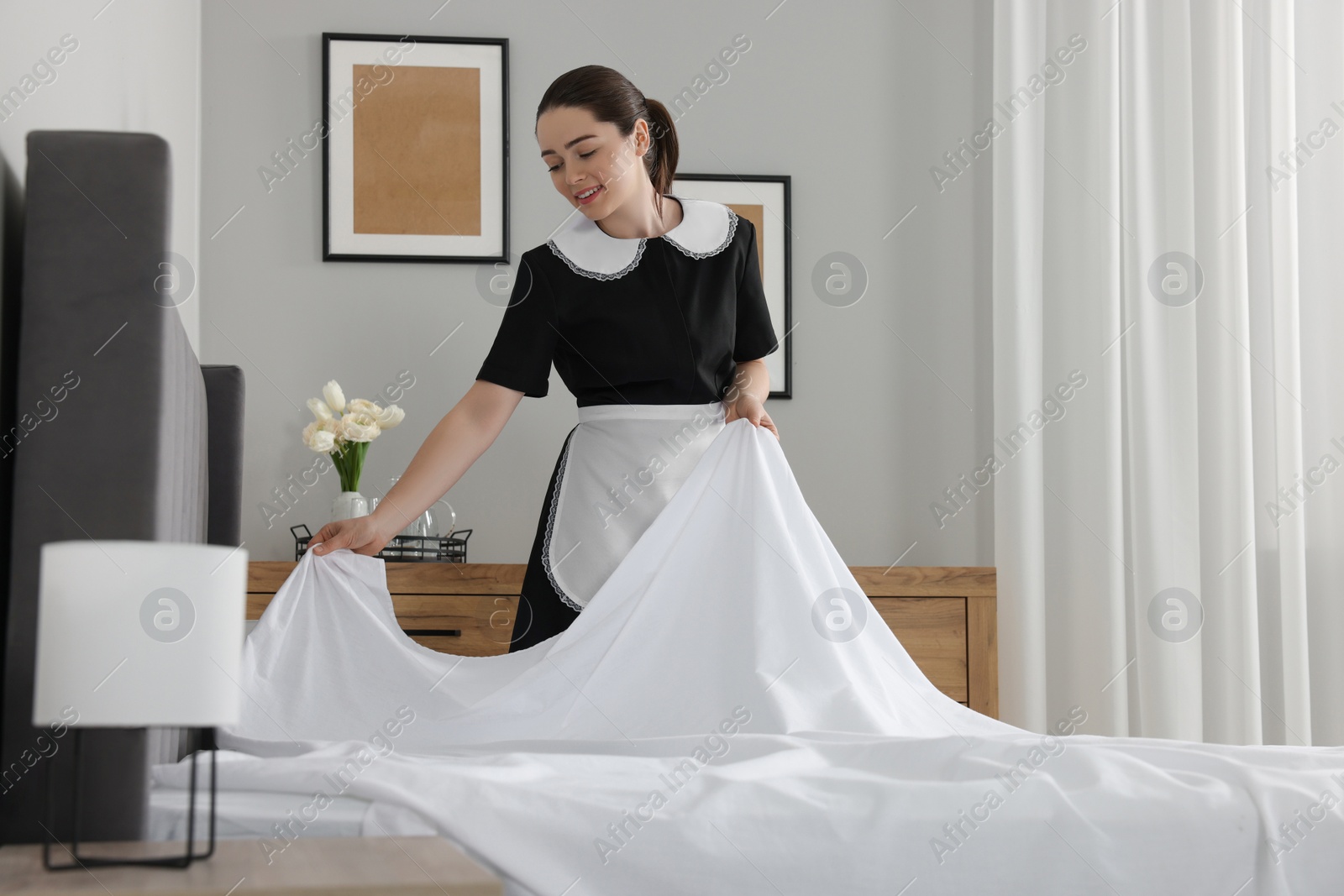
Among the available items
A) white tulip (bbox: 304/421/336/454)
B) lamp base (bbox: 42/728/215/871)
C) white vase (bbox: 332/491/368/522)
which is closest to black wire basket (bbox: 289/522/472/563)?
white vase (bbox: 332/491/368/522)

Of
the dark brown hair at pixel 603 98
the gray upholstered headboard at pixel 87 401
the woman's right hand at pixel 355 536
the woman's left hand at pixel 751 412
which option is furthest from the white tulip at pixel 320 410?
the gray upholstered headboard at pixel 87 401

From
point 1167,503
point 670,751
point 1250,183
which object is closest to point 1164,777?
point 670,751

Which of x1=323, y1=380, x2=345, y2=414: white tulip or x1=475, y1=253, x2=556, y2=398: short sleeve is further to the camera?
x1=323, y1=380, x2=345, y2=414: white tulip

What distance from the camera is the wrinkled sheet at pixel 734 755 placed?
110 centimetres

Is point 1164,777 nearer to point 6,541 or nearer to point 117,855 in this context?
point 117,855

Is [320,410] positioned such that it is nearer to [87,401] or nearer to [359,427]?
[359,427]

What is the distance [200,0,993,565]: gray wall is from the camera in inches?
121

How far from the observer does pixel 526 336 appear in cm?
201

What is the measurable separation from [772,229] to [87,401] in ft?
7.60

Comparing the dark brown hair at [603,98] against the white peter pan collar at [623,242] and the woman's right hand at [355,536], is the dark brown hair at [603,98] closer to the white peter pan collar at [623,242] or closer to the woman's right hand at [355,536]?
the white peter pan collar at [623,242]

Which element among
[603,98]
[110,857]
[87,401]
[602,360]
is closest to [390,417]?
[602,360]

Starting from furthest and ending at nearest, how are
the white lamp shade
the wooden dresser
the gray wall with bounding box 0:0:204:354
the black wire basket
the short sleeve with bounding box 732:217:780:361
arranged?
the black wire basket → the wooden dresser → the short sleeve with bounding box 732:217:780:361 → the gray wall with bounding box 0:0:204:354 → the white lamp shade

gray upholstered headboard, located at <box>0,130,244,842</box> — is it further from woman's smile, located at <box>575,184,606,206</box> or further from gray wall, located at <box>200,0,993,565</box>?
gray wall, located at <box>200,0,993,565</box>

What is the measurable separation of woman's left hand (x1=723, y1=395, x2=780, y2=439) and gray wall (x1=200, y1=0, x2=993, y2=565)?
125 centimetres
